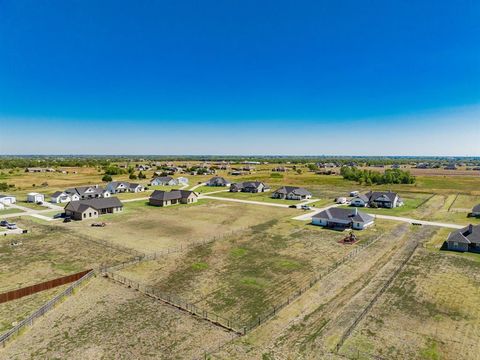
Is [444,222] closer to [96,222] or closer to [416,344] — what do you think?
[416,344]

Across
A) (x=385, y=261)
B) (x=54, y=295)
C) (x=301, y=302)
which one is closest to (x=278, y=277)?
(x=301, y=302)

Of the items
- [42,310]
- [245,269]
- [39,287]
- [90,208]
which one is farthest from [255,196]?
[42,310]

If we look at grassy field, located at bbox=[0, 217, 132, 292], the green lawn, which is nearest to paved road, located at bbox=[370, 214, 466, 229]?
grassy field, located at bbox=[0, 217, 132, 292]

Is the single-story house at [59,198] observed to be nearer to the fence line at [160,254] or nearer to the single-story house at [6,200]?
the single-story house at [6,200]

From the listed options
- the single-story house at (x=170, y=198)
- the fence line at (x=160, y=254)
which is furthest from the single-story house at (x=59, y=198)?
the fence line at (x=160, y=254)

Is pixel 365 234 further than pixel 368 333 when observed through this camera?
Yes

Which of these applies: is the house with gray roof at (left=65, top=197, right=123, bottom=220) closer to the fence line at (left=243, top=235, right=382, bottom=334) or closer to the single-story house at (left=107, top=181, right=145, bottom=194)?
the single-story house at (left=107, top=181, right=145, bottom=194)
